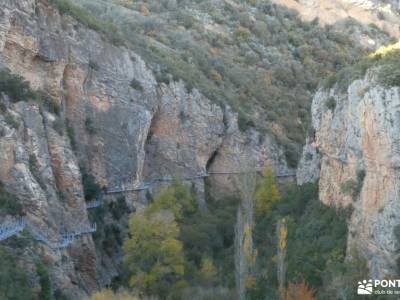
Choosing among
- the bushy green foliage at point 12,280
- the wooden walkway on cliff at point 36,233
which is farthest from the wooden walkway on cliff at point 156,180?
the bushy green foliage at point 12,280

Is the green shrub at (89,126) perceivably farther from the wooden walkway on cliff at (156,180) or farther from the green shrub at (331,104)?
the green shrub at (331,104)

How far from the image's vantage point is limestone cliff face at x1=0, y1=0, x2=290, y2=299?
29750mm

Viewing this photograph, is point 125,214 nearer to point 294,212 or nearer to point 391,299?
point 294,212

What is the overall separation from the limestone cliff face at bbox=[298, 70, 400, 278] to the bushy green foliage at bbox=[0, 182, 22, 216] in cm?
1248

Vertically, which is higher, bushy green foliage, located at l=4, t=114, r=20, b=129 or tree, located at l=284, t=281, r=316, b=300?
bushy green foliage, located at l=4, t=114, r=20, b=129

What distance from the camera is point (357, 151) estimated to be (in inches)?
1089

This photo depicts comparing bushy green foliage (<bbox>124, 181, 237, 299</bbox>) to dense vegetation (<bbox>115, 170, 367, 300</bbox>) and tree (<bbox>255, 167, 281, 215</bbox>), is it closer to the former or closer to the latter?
dense vegetation (<bbox>115, 170, 367, 300</bbox>)

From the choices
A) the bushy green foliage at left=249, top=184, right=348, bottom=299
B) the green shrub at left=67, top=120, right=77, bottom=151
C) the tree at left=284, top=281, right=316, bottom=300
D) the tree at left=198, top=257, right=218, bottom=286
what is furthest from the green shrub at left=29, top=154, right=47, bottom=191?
the tree at left=284, top=281, right=316, bottom=300

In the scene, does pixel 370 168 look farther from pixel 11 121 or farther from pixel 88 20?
pixel 88 20

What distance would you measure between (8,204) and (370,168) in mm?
13374

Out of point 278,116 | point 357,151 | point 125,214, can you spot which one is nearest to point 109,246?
point 125,214

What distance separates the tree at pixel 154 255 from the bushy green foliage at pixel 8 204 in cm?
485

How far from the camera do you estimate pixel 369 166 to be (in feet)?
85.8

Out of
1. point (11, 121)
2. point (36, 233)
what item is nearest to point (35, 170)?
point (11, 121)
